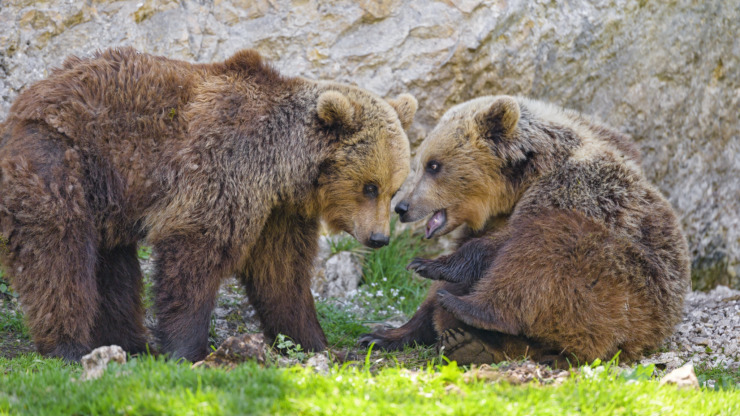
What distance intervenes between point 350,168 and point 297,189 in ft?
1.47

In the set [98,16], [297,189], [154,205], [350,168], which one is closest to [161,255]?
[154,205]

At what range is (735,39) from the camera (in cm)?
976

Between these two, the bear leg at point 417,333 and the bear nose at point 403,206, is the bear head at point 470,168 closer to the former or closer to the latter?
the bear nose at point 403,206

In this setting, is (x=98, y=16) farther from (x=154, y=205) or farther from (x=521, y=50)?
(x=521, y=50)

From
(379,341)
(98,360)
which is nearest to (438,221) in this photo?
(379,341)

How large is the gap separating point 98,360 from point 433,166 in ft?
10.9

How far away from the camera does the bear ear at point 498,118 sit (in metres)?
6.66

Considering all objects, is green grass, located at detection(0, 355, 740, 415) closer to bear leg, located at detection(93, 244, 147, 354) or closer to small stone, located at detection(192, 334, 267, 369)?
small stone, located at detection(192, 334, 267, 369)

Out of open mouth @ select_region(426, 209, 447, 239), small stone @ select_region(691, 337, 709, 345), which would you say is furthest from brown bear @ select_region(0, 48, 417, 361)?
small stone @ select_region(691, 337, 709, 345)

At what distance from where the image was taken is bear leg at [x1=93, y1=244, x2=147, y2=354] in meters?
6.66

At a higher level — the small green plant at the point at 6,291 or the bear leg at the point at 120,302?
the bear leg at the point at 120,302

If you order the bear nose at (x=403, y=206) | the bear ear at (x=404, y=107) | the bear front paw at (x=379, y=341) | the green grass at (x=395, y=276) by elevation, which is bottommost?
the green grass at (x=395, y=276)

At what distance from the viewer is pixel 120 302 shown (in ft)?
22.2

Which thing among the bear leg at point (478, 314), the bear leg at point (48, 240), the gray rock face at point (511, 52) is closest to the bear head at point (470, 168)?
the bear leg at point (478, 314)
